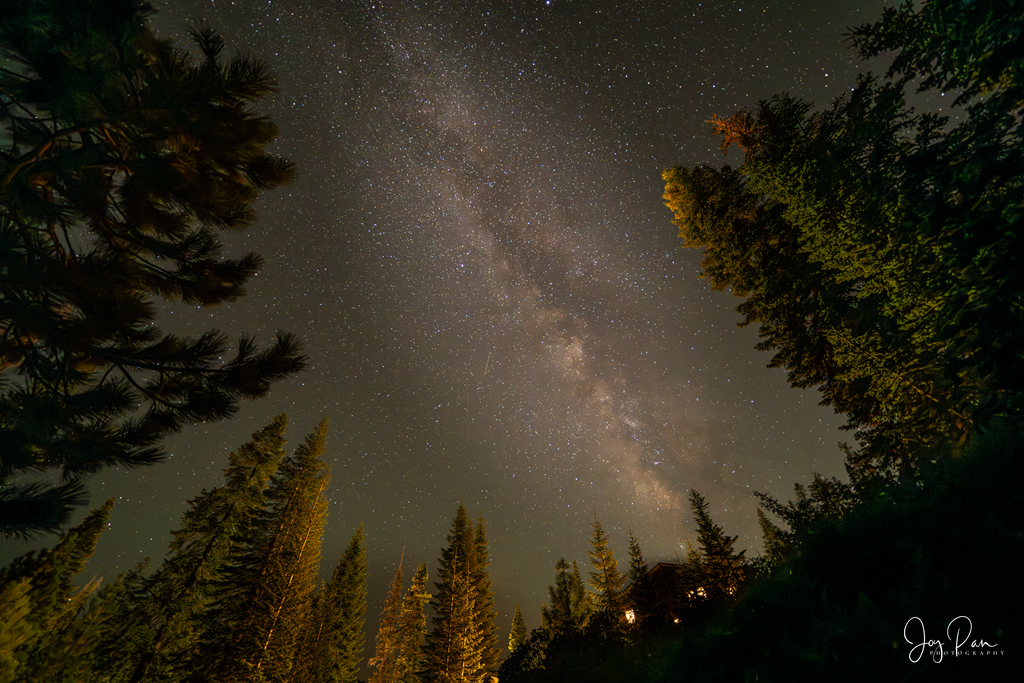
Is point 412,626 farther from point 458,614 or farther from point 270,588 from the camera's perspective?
point 270,588

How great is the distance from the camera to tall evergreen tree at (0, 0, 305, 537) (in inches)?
147

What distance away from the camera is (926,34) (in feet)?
27.2

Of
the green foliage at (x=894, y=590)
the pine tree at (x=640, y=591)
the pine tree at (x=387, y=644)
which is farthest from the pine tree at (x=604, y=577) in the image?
the green foliage at (x=894, y=590)

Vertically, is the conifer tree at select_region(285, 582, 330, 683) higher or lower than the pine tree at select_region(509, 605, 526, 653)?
lower

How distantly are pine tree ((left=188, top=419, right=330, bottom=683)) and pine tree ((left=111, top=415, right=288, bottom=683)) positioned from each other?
3.93ft

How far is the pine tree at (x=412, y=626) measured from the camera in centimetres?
2872

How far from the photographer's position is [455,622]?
932 inches

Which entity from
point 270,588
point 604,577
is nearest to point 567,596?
point 604,577

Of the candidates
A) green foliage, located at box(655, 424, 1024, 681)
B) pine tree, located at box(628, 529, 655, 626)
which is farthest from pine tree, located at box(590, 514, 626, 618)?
green foliage, located at box(655, 424, 1024, 681)

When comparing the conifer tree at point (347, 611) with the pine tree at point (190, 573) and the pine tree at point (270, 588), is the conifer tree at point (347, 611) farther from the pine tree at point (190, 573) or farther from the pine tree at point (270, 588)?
the pine tree at point (190, 573)

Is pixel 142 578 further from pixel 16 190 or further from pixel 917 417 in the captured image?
pixel 917 417

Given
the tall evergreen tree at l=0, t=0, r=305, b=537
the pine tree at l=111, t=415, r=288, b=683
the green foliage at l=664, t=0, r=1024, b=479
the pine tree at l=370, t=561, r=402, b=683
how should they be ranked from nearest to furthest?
the tall evergreen tree at l=0, t=0, r=305, b=537
the green foliage at l=664, t=0, r=1024, b=479
the pine tree at l=111, t=415, r=288, b=683
the pine tree at l=370, t=561, r=402, b=683

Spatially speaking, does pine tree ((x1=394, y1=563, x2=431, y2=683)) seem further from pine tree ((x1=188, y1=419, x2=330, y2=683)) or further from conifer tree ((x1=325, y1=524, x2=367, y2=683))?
pine tree ((x1=188, y1=419, x2=330, y2=683))

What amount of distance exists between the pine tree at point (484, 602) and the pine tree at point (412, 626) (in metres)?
4.57
